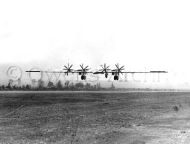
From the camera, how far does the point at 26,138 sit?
22.2 metres

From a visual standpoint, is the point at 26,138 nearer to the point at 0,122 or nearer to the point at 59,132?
the point at 59,132

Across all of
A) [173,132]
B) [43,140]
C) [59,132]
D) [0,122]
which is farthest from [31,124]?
[173,132]

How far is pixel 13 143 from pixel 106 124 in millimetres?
11169

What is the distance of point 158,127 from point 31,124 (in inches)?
482

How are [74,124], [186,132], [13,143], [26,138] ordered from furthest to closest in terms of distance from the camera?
[74,124]
[186,132]
[26,138]
[13,143]

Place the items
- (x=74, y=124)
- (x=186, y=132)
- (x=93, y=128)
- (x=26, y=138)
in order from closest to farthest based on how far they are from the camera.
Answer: (x=26, y=138)
(x=186, y=132)
(x=93, y=128)
(x=74, y=124)

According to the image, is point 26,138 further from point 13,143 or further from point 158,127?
point 158,127

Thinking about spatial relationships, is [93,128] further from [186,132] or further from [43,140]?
[186,132]

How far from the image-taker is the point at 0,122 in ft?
99.7

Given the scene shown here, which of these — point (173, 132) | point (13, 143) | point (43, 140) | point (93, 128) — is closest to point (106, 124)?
point (93, 128)

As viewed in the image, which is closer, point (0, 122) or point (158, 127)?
point (158, 127)

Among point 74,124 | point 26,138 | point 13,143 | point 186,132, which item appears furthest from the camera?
point 74,124

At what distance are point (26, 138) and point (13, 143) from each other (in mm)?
2018

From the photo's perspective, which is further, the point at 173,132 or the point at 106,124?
the point at 106,124
